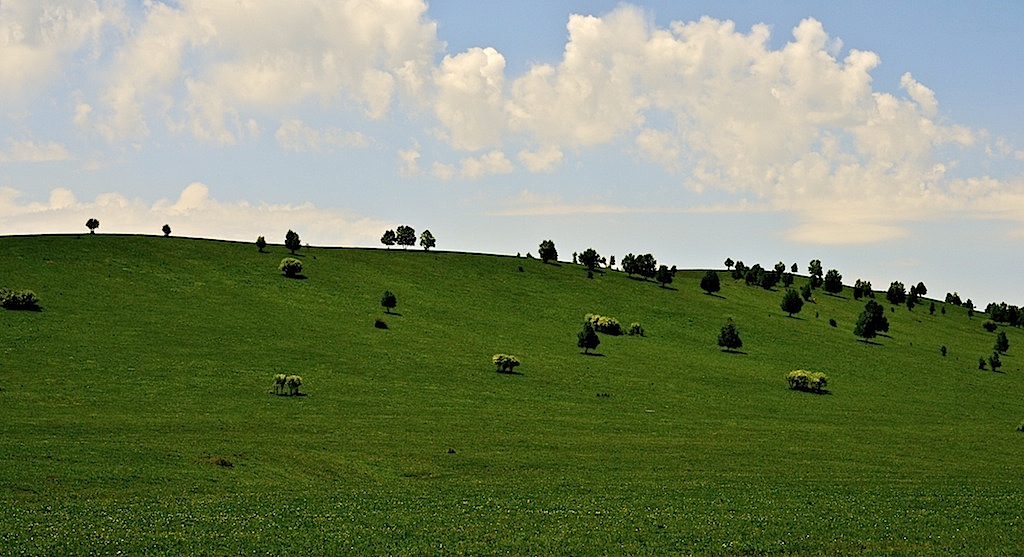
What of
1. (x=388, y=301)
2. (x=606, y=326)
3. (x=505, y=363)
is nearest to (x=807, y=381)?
(x=606, y=326)

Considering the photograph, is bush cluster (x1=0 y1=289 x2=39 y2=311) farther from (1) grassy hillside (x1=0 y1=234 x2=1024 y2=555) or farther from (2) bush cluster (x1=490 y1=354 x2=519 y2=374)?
(2) bush cluster (x1=490 y1=354 x2=519 y2=374)

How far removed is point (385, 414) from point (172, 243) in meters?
100

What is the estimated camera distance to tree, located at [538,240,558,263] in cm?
18538

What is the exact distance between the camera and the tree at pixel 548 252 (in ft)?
608

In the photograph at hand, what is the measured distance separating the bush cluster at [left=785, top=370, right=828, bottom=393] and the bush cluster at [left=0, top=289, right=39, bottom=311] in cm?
9257

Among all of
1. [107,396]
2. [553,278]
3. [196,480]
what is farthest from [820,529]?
[553,278]

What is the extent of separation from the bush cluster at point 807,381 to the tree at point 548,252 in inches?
3532

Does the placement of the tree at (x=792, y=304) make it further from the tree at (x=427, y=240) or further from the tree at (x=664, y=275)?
the tree at (x=427, y=240)

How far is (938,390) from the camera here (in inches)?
4227

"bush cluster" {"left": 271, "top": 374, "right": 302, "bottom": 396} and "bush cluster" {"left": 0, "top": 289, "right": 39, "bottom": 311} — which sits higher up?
"bush cluster" {"left": 0, "top": 289, "right": 39, "bottom": 311}

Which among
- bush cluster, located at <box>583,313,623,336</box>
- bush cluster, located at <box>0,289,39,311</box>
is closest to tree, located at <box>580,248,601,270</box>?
bush cluster, located at <box>583,313,623,336</box>

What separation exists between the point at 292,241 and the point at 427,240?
110ft

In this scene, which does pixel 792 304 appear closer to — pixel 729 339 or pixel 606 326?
pixel 729 339

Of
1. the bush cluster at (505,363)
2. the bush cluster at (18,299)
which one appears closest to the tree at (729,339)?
the bush cluster at (505,363)
